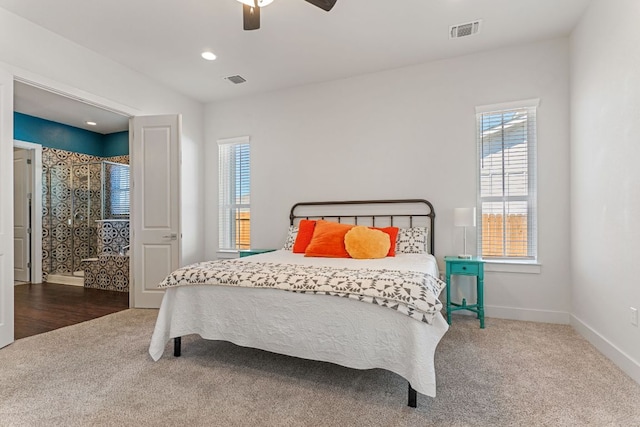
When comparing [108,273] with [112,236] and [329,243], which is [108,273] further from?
[329,243]

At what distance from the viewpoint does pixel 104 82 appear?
374 centimetres

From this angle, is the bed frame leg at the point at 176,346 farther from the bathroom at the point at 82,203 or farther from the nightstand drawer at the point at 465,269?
the bathroom at the point at 82,203

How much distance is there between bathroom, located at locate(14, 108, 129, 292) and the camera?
17.8 feet

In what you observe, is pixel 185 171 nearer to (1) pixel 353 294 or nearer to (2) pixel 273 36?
(2) pixel 273 36

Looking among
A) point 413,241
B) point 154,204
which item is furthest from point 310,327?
point 154,204

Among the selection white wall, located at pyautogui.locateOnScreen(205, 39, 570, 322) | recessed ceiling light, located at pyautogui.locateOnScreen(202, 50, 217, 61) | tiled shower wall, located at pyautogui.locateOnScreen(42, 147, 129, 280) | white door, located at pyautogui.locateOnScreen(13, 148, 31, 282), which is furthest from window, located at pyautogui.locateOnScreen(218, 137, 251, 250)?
white door, located at pyautogui.locateOnScreen(13, 148, 31, 282)

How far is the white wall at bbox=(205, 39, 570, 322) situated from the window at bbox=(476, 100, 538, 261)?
0.09m

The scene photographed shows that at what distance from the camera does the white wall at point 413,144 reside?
342 cm

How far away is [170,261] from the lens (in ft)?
13.5

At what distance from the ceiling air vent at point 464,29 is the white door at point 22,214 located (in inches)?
261

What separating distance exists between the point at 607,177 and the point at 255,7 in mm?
2898

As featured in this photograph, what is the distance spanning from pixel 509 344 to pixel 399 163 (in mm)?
2201

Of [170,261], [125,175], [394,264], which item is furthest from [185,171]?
[394,264]

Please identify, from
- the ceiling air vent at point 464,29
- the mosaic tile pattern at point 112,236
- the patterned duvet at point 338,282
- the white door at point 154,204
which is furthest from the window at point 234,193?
the ceiling air vent at point 464,29
